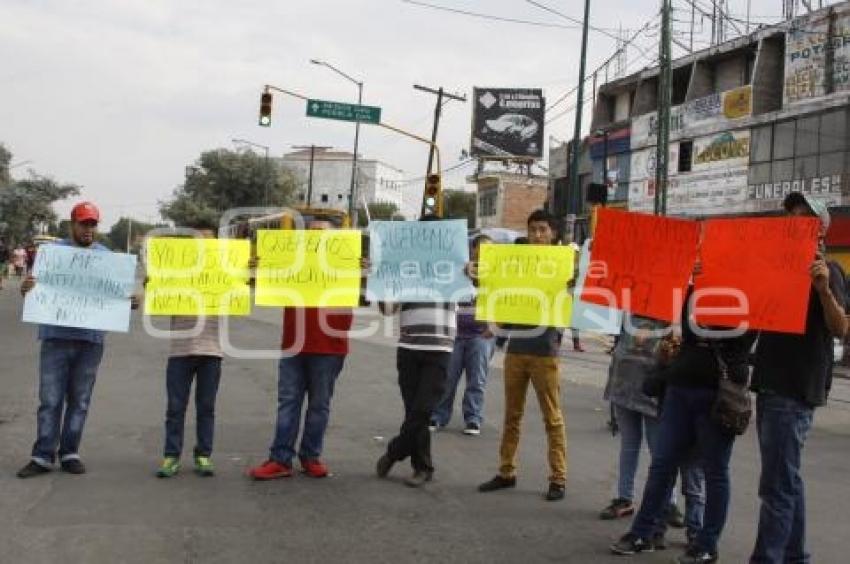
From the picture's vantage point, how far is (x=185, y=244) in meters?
6.97

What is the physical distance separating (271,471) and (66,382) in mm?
1599

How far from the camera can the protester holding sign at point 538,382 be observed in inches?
252

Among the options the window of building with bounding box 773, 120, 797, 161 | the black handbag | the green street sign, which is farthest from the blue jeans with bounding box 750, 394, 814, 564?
the window of building with bounding box 773, 120, 797, 161

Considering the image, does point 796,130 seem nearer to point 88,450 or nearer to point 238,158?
point 88,450

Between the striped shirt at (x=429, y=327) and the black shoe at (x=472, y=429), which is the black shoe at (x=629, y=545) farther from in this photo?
the black shoe at (x=472, y=429)

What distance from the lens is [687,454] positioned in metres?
5.21

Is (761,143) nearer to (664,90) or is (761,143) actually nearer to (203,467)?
(664,90)

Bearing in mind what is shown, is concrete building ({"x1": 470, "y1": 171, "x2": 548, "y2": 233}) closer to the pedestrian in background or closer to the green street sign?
the green street sign

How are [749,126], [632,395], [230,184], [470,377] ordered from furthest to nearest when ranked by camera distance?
1. [230,184]
2. [749,126]
3. [470,377]
4. [632,395]

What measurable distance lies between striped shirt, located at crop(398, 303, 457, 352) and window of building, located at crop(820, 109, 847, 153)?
21703mm

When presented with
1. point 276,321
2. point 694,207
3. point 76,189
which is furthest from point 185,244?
point 76,189

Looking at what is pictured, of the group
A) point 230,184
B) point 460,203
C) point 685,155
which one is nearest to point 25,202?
point 230,184

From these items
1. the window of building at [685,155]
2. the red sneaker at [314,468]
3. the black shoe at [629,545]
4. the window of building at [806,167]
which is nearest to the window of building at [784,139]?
the window of building at [806,167]

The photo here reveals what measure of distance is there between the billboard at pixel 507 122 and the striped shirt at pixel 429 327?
1948 inches
